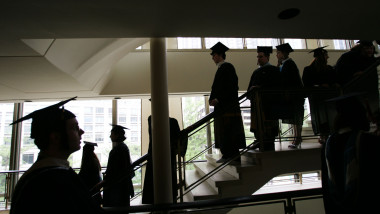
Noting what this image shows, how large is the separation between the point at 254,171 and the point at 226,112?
90 centimetres

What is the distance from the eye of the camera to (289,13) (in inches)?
85.0

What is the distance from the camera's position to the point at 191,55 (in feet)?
18.9

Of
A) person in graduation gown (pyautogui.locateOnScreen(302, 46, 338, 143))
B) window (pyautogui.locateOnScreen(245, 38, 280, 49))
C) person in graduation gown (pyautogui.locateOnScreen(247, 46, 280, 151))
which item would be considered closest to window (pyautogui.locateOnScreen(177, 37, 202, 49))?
window (pyautogui.locateOnScreen(245, 38, 280, 49))

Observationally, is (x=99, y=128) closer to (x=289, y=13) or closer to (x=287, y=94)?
(x=287, y=94)

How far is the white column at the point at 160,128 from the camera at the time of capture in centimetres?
255

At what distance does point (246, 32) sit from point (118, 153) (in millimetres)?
2455

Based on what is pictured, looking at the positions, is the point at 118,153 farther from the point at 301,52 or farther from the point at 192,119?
the point at 301,52

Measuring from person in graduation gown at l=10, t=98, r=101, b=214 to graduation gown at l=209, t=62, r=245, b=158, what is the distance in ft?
7.32

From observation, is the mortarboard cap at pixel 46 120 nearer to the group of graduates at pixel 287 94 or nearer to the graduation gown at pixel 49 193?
the graduation gown at pixel 49 193

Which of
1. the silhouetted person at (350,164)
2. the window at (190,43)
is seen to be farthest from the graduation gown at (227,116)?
the window at (190,43)

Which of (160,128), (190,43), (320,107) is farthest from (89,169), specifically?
(190,43)

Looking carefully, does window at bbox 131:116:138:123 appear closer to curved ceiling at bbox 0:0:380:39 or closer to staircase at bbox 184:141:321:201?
staircase at bbox 184:141:321:201

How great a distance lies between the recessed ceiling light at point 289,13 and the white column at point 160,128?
4.57ft

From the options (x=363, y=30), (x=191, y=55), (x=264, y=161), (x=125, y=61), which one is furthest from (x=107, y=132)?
(x=363, y=30)
